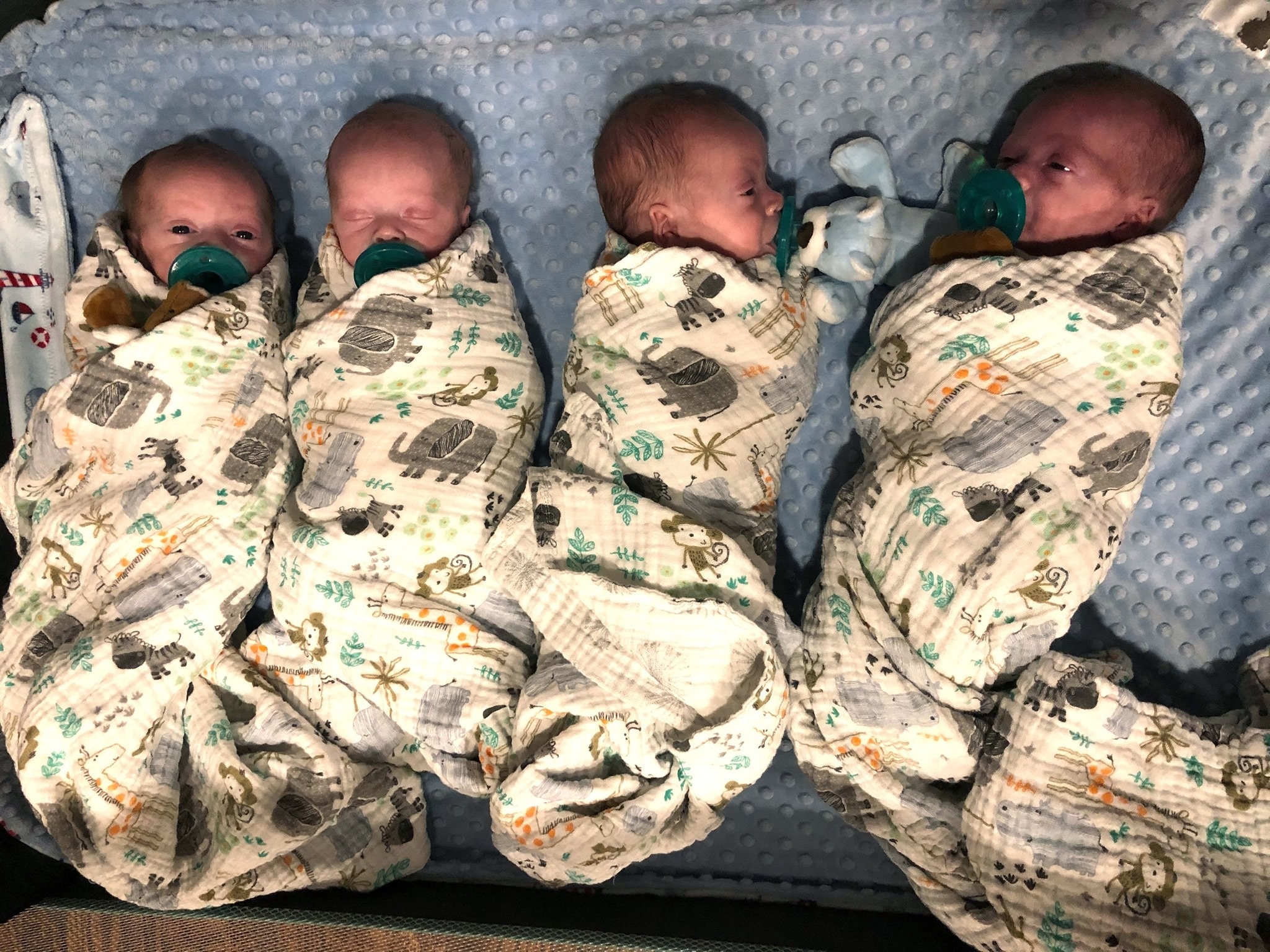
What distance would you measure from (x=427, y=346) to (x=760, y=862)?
93cm

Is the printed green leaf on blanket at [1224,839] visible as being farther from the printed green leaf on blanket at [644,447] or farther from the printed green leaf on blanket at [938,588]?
the printed green leaf on blanket at [644,447]

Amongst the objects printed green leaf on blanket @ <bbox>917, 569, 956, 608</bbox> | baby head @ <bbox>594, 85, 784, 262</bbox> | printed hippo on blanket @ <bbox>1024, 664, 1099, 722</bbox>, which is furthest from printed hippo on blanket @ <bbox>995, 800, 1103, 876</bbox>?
baby head @ <bbox>594, 85, 784, 262</bbox>

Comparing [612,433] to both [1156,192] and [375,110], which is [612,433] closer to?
[375,110]

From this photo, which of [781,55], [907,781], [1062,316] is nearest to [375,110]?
[781,55]

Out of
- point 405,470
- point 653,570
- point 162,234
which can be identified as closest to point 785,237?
point 653,570

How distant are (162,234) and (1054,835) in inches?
59.0

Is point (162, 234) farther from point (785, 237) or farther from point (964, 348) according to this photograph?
point (964, 348)

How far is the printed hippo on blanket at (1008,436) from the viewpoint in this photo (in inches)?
Answer: 44.2

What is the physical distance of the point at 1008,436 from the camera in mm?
1129

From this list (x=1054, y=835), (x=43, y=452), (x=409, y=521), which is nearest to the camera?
(x=1054, y=835)

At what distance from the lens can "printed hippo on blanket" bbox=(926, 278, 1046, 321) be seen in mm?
1142

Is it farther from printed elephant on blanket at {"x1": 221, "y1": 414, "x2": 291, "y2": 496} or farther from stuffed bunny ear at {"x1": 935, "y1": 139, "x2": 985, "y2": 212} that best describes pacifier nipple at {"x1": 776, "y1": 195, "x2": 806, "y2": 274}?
printed elephant on blanket at {"x1": 221, "y1": 414, "x2": 291, "y2": 496}

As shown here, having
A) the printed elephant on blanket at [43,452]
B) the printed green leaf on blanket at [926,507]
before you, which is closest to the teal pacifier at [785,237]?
the printed green leaf on blanket at [926,507]

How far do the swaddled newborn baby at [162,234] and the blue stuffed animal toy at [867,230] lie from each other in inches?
33.2
